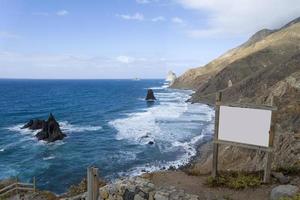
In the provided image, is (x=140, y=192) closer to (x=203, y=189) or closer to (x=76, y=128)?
(x=203, y=189)

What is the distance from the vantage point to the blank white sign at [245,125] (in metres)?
10.8

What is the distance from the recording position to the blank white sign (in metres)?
10.8

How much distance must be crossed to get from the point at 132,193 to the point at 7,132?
48362 mm

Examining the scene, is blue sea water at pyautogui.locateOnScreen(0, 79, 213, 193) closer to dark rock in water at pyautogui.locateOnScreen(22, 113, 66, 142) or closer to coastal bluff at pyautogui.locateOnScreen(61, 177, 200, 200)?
dark rock in water at pyautogui.locateOnScreen(22, 113, 66, 142)

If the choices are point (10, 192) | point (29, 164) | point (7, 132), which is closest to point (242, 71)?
point (7, 132)

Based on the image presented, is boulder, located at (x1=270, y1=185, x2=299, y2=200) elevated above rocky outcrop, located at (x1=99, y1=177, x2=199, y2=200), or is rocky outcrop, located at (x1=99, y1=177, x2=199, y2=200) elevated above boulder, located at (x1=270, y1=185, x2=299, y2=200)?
boulder, located at (x1=270, y1=185, x2=299, y2=200)

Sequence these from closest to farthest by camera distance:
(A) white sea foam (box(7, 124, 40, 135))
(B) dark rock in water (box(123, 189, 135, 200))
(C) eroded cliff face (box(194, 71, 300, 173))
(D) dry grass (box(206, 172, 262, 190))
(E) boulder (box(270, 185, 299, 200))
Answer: (E) boulder (box(270, 185, 299, 200))
(D) dry grass (box(206, 172, 262, 190))
(B) dark rock in water (box(123, 189, 135, 200))
(C) eroded cliff face (box(194, 71, 300, 173))
(A) white sea foam (box(7, 124, 40, 135))

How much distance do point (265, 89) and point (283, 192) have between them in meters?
51.8

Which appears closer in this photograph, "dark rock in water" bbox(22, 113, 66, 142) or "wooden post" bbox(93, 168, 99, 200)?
"wooden post" bbox(93, 168, 99, 200)

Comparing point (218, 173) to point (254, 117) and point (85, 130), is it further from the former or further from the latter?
point (85, 130)

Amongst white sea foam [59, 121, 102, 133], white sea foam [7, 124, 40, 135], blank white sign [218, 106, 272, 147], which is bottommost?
white sea foam [7, 124, 40, 135]

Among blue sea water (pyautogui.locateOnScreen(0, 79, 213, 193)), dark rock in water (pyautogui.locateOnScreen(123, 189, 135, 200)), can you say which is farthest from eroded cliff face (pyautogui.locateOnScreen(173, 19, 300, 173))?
blue sea water (pyautogui.locateOnScreen(0, 79, 213, 193))

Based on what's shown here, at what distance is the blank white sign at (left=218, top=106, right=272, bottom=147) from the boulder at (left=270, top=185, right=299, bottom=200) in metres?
1.45

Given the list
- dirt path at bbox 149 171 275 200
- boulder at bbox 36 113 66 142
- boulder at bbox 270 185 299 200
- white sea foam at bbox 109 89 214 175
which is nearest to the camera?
boulder at bbox 270 185 299 200
